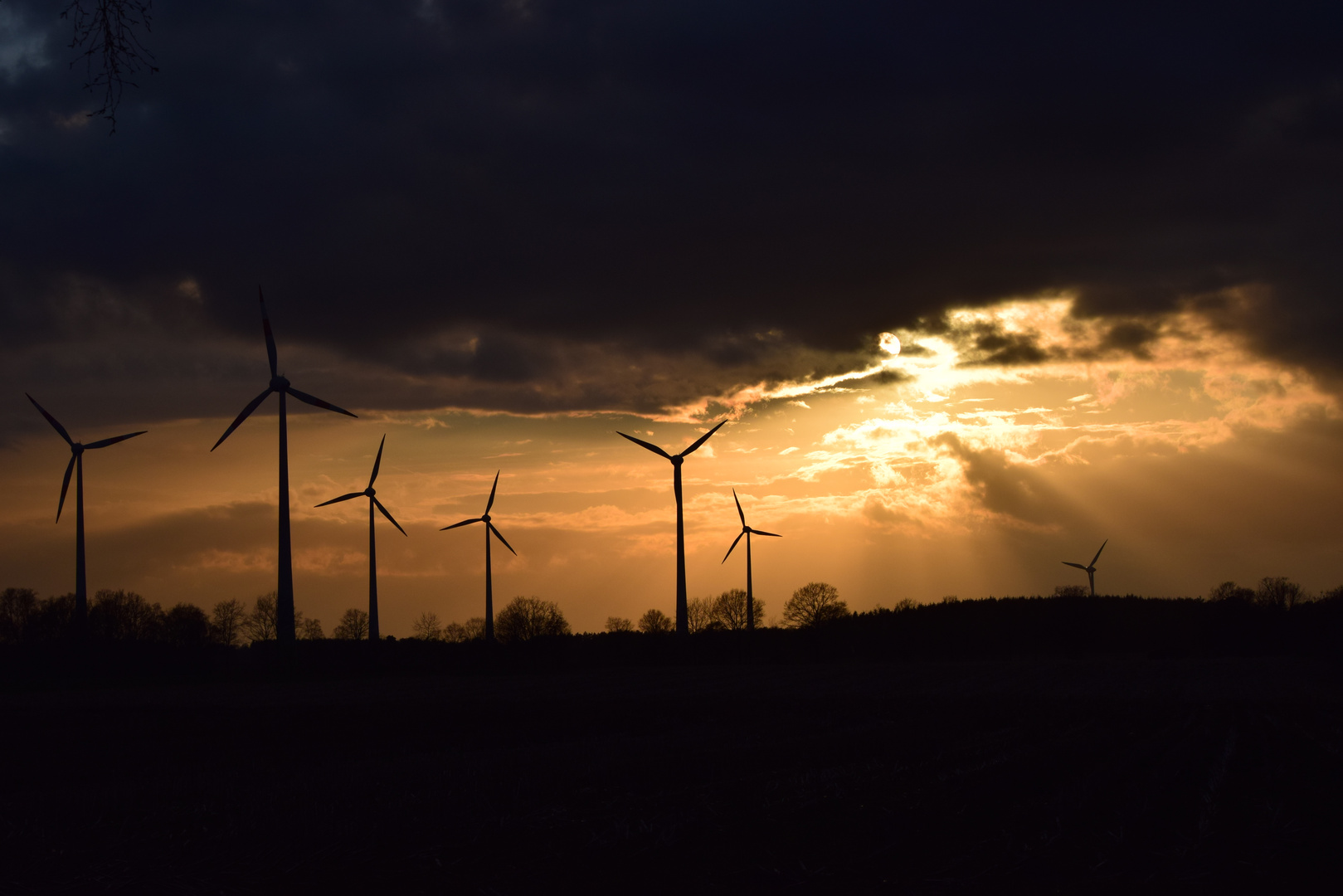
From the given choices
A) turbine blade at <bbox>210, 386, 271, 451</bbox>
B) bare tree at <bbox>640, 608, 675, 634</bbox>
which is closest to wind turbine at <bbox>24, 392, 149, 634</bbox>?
turbine blade at <bbox>210, 386, 271, 451</bbox>

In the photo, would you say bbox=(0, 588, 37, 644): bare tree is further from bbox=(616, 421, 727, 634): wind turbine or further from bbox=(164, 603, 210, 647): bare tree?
bbox=(616, 421, 727, 634): wind turbine

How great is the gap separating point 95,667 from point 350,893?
69.8 meters

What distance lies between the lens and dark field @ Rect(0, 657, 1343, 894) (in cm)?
1308

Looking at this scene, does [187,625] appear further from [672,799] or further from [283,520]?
[672,799]

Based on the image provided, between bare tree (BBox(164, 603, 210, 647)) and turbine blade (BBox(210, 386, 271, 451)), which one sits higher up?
turbine blade (BBox(210, 386, 271, 451))

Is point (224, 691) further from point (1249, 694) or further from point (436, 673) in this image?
point (1249, 694)

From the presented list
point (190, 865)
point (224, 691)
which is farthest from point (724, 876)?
point (224, 691)

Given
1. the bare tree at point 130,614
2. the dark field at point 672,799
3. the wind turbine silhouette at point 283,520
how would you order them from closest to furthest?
1. the dark field at point 672,799
2. the wind turbine silhouette at point 283,520
3. the bare tree at point 130,614

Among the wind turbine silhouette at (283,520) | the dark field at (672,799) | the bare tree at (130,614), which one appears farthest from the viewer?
the bare tree at (130,614)

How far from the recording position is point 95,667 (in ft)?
234

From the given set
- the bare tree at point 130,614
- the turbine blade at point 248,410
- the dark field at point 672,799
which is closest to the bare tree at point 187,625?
the bare tree at point 130,614

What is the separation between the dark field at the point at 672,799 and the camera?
515 inches

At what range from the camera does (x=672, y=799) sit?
61.3 feet

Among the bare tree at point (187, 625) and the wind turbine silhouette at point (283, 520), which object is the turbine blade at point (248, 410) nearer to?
the wind turbine silhouette at point (283, 520)
